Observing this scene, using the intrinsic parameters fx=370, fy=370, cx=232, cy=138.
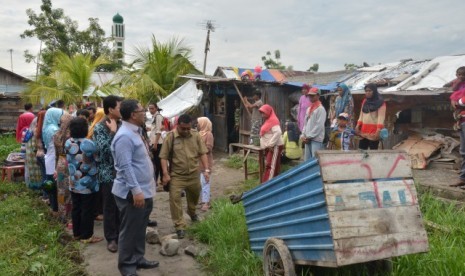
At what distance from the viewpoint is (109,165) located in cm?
428

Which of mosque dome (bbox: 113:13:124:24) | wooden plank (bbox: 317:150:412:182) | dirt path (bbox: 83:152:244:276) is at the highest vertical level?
mosque dome (bbox: 113:13:124:24)

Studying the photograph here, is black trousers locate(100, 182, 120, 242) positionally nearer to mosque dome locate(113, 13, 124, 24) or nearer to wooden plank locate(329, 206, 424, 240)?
wooden plank locate(329, 206, 424, 240)

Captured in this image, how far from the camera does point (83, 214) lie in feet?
14.8

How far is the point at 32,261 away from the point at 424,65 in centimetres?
965

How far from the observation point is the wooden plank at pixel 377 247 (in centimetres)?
251

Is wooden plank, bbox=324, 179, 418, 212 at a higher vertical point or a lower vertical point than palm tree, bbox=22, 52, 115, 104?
lower

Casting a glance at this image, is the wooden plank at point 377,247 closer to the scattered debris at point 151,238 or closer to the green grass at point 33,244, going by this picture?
the green grass at point 33,244

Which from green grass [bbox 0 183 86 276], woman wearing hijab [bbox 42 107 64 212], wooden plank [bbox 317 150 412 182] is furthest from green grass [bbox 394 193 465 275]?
woman wearing hijab [bbox 42 107 64 212]

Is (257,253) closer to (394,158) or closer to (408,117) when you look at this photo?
(394,158)

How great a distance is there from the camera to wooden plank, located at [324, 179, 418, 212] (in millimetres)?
2568

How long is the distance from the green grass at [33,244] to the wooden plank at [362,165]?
2792mm

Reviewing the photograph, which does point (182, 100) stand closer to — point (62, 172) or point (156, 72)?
point (156, 72)

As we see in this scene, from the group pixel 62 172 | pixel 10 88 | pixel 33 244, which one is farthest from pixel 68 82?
pixel 10 88

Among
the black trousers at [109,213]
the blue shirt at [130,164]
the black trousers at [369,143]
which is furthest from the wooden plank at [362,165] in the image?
the black trousers at [369,143]
